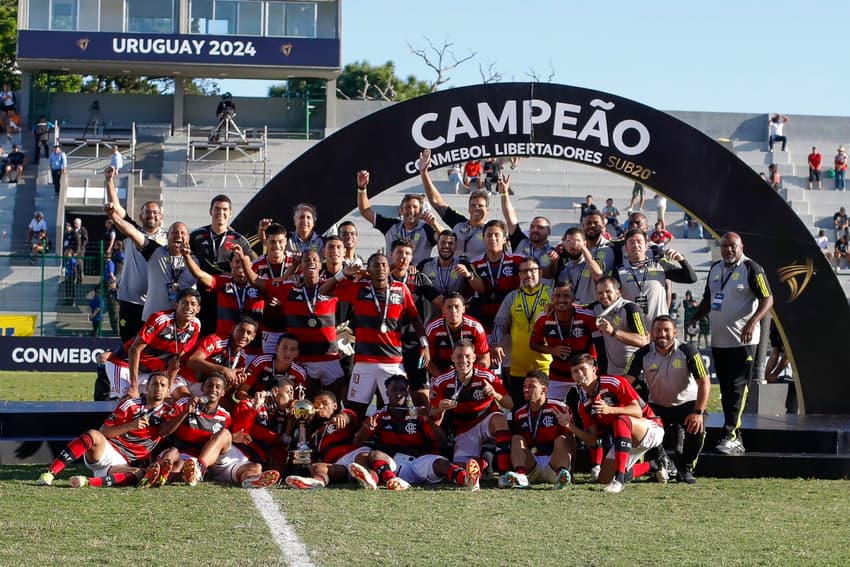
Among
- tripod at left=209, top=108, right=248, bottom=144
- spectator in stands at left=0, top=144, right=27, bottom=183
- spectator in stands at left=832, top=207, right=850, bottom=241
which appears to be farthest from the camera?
tripod at left=209, top=108, right=248, bottom=144

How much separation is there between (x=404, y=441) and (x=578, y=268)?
7.54 feet

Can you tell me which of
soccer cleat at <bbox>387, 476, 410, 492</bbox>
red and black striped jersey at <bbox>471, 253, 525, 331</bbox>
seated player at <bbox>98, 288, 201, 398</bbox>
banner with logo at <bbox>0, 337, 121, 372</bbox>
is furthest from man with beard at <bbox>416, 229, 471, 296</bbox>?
banner with logo at <bbox>0, 337, 121, 372</bbox>

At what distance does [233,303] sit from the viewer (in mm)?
9523

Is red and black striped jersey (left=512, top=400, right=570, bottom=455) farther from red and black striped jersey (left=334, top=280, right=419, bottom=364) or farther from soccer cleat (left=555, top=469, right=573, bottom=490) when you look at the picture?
red and black striped jersey (left=334, top=280, right=419, bottom=364)

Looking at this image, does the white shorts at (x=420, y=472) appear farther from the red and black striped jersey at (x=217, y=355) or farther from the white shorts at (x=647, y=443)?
the red and black striped jersey at (x=217, y=355)

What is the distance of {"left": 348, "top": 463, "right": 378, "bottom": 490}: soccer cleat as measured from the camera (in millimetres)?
8445

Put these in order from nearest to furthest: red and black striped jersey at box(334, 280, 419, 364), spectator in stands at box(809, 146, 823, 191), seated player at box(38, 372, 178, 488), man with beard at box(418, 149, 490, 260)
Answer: seated player at box(38, 372, 178, 488) < red and black striped jersey at box(334, 280, 419, 364) < man with beard at box(418, 149, 490, 260) < spectator in stands at box(809, 146, 823, 191)

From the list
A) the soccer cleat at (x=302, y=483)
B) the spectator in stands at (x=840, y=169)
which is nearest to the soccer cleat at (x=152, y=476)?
the soccer cleat at (x=302, y=483)

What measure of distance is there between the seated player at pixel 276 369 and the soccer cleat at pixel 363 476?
1011mm

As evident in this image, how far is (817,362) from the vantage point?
35.9 ft

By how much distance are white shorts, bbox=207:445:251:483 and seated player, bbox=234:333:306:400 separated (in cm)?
56

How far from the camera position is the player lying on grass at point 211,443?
852 centimetres

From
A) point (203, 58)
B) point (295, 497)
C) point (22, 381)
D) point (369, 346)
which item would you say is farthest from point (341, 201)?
point (203, 58)

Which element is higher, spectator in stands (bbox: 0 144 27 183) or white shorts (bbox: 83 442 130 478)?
spectator in stands (bbox: 0 144 27 183)
